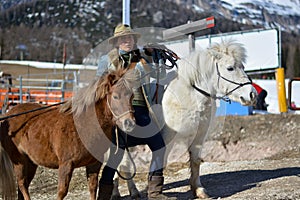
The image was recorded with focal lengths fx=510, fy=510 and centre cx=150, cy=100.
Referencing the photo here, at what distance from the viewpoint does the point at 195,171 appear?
6961 mm

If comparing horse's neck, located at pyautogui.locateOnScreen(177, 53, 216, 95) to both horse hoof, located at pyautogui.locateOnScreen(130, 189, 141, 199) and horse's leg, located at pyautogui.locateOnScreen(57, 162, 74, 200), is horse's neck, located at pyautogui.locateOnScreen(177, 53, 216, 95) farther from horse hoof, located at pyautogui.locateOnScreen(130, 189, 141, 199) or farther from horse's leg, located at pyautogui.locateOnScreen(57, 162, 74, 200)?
horse's leg, located at pyautogui.locateOnScreen(57, 162, 74, 200)

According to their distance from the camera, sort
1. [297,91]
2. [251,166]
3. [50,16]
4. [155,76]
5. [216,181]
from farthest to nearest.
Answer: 1. [50,16]
2. [297,91]
3. [251,166]
4. [216,181]
5. [155,76]

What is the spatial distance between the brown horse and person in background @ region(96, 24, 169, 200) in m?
0.27

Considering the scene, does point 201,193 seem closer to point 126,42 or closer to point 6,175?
point 126,42

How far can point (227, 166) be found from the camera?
9469mm

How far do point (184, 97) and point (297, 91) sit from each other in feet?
A: 47.7

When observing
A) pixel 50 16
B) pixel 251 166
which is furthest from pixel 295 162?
pixel 50 16

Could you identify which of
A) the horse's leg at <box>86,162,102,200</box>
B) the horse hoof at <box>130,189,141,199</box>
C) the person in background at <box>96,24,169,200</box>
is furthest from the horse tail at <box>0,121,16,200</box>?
the horse hoof at <box>130,189,141,199</box>

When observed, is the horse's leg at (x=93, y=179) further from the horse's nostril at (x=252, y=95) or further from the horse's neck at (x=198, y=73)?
the horse's nostril at (x=252, y=95)

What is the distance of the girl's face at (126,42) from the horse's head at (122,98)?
0.59m

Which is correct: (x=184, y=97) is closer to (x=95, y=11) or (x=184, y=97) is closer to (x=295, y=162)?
(x=295, y=162)

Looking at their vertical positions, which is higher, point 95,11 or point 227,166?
point 95,11

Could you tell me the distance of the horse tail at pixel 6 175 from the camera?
639cm

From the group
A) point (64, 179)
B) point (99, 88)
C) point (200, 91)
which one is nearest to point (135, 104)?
point (99, 88)
